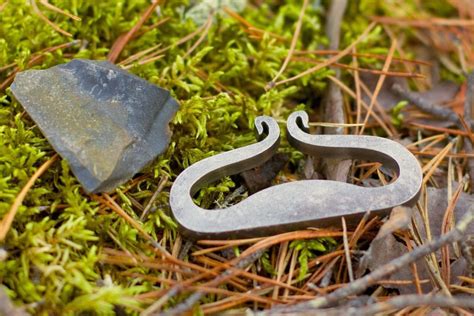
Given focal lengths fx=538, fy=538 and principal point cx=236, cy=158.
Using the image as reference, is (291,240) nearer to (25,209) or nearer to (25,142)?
(25,209)

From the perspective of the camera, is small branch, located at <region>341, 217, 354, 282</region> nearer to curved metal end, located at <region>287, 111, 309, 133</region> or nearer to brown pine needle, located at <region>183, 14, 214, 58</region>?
curved metal end, located at <region>287, 111, 309, 133</region>

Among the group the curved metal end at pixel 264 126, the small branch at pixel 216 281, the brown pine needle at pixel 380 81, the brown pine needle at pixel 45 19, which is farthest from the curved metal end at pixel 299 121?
the brown pine needle at pixel 45 19

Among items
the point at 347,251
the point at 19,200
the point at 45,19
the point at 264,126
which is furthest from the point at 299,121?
the point at 45,19

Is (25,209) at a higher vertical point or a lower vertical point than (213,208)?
higher

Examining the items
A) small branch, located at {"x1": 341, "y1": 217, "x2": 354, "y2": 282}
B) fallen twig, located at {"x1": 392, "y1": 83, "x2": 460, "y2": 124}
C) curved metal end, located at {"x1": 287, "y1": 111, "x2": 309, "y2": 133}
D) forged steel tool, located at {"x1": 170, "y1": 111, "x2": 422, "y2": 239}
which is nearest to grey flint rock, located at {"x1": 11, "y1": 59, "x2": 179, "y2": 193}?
forged steel tool, located at {"x1": 170, "y1": 111, "x2": 422, "y2": 239}

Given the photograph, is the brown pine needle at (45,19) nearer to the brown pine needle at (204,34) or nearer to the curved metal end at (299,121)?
the brown pine needle at (204,34)

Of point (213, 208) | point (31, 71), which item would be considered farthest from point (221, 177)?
point (31, 71)
